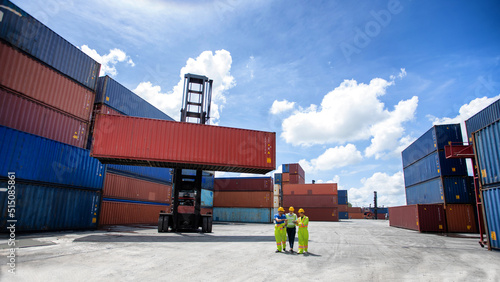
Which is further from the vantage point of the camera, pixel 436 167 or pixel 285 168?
pixel 285 168

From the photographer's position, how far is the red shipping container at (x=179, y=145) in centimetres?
1243

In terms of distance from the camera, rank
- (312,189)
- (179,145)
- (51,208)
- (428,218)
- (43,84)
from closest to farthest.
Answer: (51,208), (179,145), (43,84), (428,218), (312,189)

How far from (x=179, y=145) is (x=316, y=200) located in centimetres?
3470

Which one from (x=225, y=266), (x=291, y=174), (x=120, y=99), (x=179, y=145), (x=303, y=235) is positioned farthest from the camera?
(x=291, y=174)

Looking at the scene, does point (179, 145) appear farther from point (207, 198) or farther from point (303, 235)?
point (207, 198)

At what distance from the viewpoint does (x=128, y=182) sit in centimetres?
1934

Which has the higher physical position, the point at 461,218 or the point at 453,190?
the point at 453,190

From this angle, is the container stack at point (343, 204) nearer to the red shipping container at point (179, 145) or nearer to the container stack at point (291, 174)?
the container stack at point (291, 174)

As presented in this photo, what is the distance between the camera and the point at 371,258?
7.68 m

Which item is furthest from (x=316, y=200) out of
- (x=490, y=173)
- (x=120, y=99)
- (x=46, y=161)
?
(x=46, y=161)

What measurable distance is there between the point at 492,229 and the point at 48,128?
20.6 meters

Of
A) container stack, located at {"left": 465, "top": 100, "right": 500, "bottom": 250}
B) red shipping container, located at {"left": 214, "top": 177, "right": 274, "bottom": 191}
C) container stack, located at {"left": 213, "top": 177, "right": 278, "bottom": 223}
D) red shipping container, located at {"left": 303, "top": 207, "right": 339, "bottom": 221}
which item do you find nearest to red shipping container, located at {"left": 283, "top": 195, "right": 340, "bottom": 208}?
red shipping container, located at {"left": 303, "top": 207, "right": 339, "bottom": 221}

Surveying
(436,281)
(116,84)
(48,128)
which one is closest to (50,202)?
(48,128)

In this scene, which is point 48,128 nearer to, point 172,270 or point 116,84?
point 116,84
